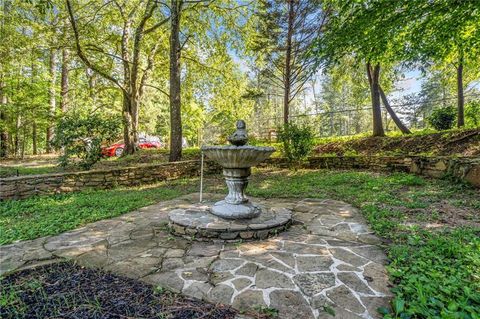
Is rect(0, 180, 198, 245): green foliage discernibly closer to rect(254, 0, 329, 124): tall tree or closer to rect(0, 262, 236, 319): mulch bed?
rect(0, 262, 236, 319): mulch bed

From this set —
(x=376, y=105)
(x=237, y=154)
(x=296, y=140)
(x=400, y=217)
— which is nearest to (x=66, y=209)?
(x=237, y=154)

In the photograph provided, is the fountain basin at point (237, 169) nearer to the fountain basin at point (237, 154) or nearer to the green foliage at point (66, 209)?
the fountain basin at point (237, 154)

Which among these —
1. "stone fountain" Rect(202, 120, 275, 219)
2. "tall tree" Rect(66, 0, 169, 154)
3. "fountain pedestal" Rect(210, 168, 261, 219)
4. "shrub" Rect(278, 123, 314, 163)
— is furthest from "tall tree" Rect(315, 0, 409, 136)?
"tall tree" Rect(66, 0, 169, 154)

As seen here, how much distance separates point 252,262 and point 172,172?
5.60 metres

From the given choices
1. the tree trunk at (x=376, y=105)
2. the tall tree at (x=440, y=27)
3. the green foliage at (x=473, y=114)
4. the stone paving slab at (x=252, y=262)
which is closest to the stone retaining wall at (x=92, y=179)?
the stone paving slab at (x=252, y=262)

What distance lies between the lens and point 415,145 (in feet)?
26.1

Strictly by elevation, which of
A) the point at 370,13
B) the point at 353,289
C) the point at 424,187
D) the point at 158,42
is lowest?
the point at 353,289

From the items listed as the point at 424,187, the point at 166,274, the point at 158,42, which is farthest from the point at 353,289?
the point at 158,42

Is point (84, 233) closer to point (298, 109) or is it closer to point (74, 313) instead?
point (74, 313)

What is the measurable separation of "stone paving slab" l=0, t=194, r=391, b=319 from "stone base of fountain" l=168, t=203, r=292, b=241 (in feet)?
0.37

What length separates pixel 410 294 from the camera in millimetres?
1921

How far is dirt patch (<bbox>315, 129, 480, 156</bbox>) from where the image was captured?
22.2ft

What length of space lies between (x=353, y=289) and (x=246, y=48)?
983cm

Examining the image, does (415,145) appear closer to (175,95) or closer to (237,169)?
(237,169)
